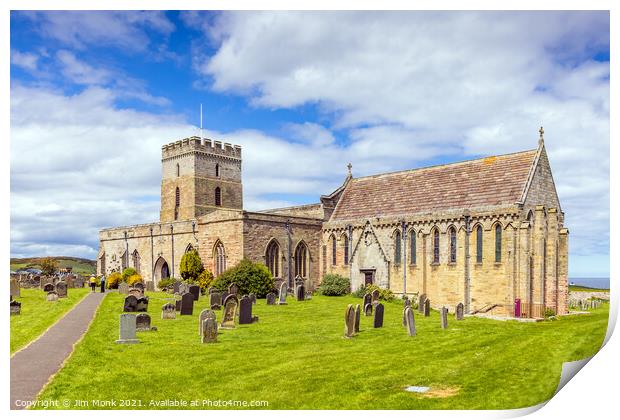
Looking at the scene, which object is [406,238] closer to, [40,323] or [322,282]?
[322,282]

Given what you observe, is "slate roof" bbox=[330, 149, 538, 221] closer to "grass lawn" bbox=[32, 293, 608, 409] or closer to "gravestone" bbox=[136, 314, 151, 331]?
"grass lawn" bbox=[32, 293, 608, 409]

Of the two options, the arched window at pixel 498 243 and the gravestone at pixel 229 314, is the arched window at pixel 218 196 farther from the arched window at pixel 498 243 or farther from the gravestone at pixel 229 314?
the gravestone at pixel 229 314

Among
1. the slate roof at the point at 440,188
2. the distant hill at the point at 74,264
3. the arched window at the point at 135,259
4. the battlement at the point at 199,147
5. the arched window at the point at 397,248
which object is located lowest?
the distant hill at the point at 74,264

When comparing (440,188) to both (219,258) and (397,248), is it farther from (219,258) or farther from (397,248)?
(219,258)

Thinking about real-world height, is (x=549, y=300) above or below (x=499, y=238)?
below

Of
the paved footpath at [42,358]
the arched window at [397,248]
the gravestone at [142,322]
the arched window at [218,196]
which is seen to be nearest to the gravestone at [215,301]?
the paved footpath at [42,358]

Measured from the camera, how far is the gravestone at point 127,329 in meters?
19.1

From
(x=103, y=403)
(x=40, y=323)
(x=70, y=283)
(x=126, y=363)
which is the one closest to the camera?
(x=103, y=403)

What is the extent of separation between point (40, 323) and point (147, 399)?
11361 mm

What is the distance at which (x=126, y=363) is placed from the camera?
16453 mm

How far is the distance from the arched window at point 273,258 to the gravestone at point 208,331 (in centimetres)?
2026

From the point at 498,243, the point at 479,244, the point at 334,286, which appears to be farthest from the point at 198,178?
the point at 498,243

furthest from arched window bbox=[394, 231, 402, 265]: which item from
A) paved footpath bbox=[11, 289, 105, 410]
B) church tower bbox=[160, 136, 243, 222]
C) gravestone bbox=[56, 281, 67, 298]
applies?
church tower bbox=[160, 136, 243, 222]

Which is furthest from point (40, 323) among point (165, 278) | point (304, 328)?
point (165, 278)
